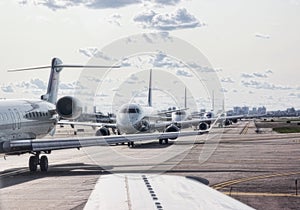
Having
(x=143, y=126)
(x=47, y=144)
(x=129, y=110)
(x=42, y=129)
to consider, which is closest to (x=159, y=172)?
(x=47, y=144)

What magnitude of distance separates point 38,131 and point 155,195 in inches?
885

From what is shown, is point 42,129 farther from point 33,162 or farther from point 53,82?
point 53,82

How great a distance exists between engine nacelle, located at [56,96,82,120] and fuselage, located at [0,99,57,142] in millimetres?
1254

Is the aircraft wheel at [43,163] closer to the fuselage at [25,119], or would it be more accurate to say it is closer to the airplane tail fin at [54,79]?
the fuselage at [25,119]

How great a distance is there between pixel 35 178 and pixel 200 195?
15606mm

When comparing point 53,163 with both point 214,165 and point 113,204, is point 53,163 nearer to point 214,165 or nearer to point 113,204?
point 214,165

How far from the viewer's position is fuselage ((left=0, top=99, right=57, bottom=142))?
25.7 metres

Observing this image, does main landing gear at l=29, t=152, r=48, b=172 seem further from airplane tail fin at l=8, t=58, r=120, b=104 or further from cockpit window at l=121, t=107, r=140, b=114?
cockpit window at l=121, t=107, r=140, b=114

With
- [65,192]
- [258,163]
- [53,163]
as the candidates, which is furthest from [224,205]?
[53,163]

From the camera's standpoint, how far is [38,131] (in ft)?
98.3

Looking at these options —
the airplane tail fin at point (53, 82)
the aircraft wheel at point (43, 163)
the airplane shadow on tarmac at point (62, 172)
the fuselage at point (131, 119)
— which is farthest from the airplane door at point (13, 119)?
the fuselage at point (131, 119)

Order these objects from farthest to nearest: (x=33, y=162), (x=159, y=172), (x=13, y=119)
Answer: (x=13, y=119) → (x=33, y=162) → (x=159, y=172)

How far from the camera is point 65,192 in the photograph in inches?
712

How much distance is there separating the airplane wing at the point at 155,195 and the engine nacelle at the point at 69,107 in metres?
18.9
